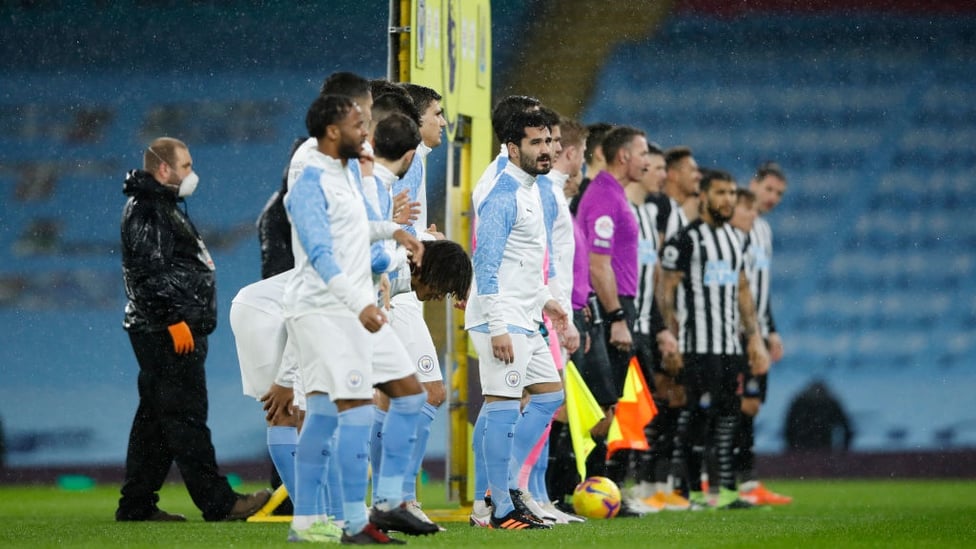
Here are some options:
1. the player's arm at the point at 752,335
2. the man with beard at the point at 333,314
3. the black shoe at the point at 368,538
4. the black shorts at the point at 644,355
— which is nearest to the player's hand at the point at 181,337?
the man with beard at the point at 333,314

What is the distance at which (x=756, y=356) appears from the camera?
1123cm

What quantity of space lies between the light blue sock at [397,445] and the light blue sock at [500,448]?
3.29 feet

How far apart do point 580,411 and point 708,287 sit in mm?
2298

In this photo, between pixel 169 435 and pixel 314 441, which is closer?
pixel 314 441

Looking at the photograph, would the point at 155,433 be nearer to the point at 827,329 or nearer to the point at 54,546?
the point at 54,546

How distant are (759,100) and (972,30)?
225 cm

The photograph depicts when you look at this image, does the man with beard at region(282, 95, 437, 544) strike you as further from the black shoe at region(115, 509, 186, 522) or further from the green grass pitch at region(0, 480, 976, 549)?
the black shoe at region(115, 509, 186, 522)

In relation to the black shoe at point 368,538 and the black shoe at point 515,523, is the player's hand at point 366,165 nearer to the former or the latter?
the black shoe at point 368,538

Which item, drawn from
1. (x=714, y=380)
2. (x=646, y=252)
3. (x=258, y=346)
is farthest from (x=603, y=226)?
(x=258, y=346)

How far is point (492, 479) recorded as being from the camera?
24.0 feet

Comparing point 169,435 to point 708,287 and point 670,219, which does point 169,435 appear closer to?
point 708,287

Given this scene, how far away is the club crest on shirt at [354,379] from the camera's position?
580cm

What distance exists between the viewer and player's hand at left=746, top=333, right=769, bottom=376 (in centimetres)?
1122

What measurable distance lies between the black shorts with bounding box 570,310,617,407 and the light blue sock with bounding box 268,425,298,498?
86.6 inches
